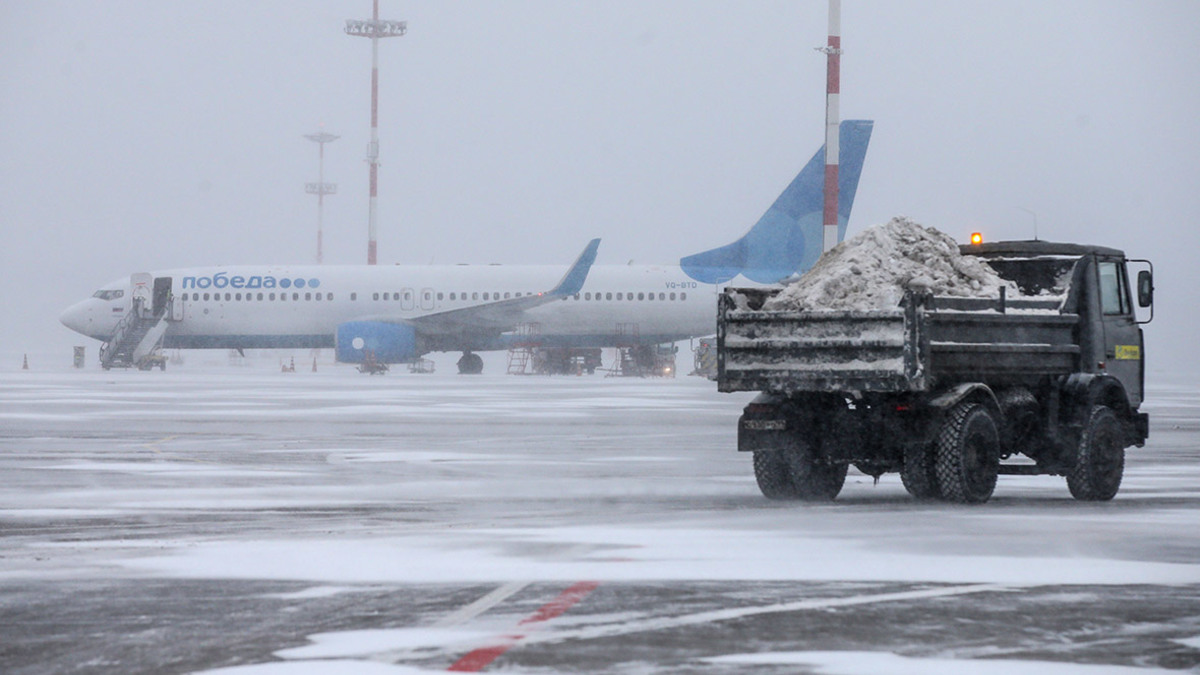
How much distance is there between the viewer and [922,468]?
15.0 m

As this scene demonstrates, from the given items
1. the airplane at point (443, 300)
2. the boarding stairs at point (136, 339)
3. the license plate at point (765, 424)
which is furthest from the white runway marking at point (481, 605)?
the boarding stairs at point (136, 339)

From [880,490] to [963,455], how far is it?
231 centimetres

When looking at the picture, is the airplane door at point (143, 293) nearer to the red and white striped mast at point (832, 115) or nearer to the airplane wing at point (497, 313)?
the airplane wing at point (497, 313)

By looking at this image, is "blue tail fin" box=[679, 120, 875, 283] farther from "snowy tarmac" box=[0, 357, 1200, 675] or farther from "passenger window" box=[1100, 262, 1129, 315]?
"passenger window" box=[1100, 262, 1129, 315]

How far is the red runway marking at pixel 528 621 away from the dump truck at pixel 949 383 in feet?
19.0

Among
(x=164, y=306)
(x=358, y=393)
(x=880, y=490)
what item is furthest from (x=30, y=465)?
(x=164, y=306)

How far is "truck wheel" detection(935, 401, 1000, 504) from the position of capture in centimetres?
1458

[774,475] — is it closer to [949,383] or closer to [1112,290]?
[949,383]

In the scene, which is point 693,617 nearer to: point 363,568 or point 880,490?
point 363,568

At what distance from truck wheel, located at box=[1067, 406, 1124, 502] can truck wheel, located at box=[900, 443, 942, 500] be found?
150 cm

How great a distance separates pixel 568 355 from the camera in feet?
204

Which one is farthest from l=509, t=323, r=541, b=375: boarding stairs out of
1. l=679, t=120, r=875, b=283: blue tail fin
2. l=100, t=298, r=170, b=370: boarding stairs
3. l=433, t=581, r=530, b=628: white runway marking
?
l=433, t=581, r=530, b=628: white runway marking

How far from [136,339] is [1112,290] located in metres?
47.5

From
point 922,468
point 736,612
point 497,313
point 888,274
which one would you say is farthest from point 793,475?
point 497,313
